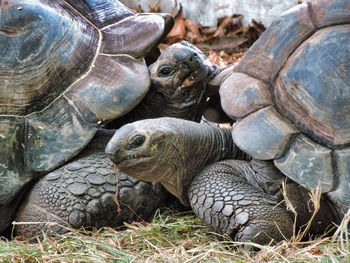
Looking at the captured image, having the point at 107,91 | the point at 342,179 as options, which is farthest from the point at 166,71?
the point at 342,179

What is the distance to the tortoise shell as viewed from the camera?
2729 mm

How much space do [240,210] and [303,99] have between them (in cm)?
66

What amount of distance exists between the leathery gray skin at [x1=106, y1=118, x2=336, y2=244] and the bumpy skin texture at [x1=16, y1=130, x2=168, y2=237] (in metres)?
0.27

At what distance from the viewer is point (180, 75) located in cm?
369

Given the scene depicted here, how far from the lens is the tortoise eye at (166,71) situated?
3.66 m

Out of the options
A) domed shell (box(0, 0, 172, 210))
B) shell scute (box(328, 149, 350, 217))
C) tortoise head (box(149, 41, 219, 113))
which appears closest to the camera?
shell scute (box(328, 149, 350, 217))

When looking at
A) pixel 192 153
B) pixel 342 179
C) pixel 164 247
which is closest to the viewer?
pixel 342 179

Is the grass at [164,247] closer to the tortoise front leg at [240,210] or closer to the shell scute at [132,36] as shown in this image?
the tortoise front leg at [240,210]

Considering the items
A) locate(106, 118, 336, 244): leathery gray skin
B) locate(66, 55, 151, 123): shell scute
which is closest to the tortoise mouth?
locate(106, 118, 336, 244): leathery gray skin

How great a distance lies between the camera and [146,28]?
3623 millimetres

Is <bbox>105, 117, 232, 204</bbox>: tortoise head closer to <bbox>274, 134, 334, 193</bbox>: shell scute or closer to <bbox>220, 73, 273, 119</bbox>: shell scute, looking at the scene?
<bbox>220, 73, 273, 119</bbox>: shell scute

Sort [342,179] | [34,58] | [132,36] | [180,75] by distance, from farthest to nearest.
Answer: [180,75] → [132,36] → [34,58] → [342,179]

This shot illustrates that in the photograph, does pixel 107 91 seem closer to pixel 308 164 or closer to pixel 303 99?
pixel 303 99

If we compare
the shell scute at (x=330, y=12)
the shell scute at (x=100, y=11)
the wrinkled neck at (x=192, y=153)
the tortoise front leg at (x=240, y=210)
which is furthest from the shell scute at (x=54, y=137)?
the shell scute at (x=330, y=12)
